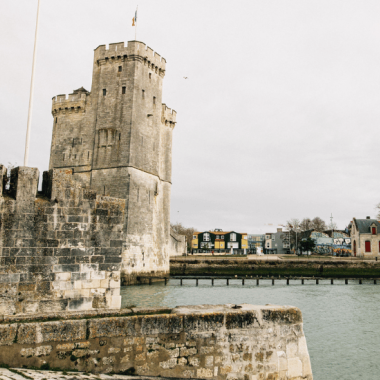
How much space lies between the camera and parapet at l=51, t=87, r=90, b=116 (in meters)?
32.0

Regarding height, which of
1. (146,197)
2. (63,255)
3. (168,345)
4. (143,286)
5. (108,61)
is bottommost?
(143,286)

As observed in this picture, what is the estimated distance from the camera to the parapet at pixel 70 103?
32000 mm

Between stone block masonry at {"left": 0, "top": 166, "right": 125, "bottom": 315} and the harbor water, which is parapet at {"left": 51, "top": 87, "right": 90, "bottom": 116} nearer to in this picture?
the harbor water

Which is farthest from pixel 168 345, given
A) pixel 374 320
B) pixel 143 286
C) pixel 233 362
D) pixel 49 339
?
pixel 143 286

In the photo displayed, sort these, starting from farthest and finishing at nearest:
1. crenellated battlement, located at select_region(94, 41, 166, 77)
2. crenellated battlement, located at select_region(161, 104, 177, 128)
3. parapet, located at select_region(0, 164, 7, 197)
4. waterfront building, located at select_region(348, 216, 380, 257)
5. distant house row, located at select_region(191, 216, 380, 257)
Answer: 1. distant house row, located at select_region(191, 216, 380, 257)
2. waterfront building, located at select_region(348, 216, 380, 257)
3. crenellated battlement, located at select_region(161, 104, 177, 128)
4. crenellated battlement, located at select_region(94, 41, 166, 77)
5. parapet, located at select_region(0, 164, 7, 197)

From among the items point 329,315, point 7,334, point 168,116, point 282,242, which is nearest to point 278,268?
point 168,116

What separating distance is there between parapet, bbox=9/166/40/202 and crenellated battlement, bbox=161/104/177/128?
30376mm

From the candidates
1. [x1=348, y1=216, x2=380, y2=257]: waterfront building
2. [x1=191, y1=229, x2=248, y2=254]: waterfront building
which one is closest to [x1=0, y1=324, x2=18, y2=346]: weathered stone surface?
[x1=348, y1=216, x2=380, y2=257]: waterfront building

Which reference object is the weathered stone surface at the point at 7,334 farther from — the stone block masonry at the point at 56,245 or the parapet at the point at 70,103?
the parapet at the point at 70,103

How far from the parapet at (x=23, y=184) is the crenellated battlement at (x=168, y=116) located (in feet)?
99.7

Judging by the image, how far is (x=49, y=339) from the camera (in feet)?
15.3

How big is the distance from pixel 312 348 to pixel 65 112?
29.0m

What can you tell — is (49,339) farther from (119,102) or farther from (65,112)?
(65,112)

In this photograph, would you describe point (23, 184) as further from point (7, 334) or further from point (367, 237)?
point (367, 237)
